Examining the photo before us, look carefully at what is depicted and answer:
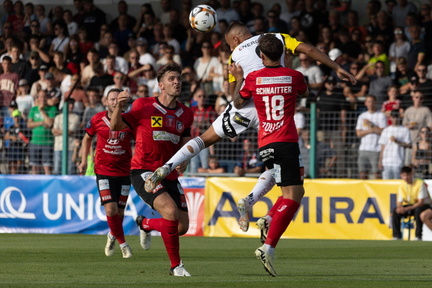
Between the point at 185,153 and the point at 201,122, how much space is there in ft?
30.6

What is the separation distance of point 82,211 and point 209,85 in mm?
4152

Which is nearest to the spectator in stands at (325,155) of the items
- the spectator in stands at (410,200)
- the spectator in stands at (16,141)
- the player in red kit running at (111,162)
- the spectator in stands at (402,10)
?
the spectator in stands at (410,200)

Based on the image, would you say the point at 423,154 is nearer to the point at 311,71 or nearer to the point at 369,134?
the point at 369,134

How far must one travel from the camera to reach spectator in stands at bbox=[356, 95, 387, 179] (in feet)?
60.2

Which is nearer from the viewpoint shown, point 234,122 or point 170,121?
point 234,122

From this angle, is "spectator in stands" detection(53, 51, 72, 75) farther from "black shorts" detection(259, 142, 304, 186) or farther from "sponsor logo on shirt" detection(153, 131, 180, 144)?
"black shorts" detection(259, 142, 304, 186)

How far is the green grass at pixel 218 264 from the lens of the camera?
29.6ft

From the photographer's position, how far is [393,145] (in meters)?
18.1

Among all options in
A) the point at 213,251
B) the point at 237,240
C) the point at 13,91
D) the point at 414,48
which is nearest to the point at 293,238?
the point at 237,240

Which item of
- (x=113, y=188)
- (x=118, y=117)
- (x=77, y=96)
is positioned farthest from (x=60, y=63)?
(x=118, y=117)

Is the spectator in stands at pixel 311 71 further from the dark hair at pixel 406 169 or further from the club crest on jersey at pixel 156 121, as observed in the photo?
the club crest on jersey at pixel 156 121

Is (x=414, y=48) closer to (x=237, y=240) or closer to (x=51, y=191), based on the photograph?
(x=237, y=240)

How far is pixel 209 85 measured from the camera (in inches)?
840

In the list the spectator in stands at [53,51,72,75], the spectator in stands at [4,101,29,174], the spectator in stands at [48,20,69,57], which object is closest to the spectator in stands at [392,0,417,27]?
the spectator in stands at [53,51,72,75]
